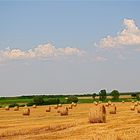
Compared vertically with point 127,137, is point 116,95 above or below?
above

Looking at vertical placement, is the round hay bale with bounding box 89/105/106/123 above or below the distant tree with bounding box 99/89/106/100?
below

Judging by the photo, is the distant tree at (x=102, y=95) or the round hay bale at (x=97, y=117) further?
the distant tree at (x=102, y=95)

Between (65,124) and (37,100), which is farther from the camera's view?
(37,100)

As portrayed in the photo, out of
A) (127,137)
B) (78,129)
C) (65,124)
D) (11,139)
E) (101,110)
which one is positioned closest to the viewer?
(127,137)

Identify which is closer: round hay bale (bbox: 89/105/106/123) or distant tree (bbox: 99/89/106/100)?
round hay bale (bbox: 89/105/106/123)

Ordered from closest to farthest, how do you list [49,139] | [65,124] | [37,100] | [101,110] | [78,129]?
[49,139] → [78,129] → [65,124] → [101,110] → [37,100]

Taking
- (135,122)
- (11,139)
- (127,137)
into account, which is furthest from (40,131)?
(127,137)

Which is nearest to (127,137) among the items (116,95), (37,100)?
(37,100)

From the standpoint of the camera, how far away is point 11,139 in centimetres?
1716

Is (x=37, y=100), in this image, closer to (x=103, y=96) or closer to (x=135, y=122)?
(x=103, y=96)

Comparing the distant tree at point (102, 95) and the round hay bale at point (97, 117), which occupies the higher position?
the distant tree at point (102, 95)

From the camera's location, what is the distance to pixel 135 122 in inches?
798

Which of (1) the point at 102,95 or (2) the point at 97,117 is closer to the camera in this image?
(2) the point at 97,117

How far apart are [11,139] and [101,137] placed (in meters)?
4.25
